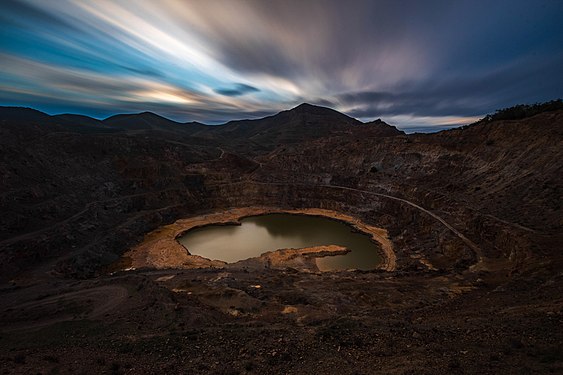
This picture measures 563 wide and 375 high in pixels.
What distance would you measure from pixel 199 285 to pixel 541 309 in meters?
21.1

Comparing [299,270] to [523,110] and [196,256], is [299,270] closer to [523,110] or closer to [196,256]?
[196,256]

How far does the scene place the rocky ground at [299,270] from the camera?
1038cm

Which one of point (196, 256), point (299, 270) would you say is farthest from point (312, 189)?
point (196, 256)

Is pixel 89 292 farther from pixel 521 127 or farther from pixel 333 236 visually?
pixel 521 127

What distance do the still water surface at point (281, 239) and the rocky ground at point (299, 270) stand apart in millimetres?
4040

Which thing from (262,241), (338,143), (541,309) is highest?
(338,143)

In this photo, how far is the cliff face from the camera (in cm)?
2895

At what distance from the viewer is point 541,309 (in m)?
11.6

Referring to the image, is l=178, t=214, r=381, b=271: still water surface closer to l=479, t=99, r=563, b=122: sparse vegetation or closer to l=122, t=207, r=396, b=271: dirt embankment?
l=122, t=207, r=396, b=271: dirt embankment

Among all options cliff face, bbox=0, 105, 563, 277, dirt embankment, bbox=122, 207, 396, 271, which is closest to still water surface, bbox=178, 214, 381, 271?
dirt embankment, bbox=122, 207, 396, 271

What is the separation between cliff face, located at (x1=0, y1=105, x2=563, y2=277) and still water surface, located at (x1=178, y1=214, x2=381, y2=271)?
16.8ft

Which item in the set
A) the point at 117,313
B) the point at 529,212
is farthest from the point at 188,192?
the point at 529,212

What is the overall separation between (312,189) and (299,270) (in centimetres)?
2988

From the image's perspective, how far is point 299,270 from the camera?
30891 millimetres
